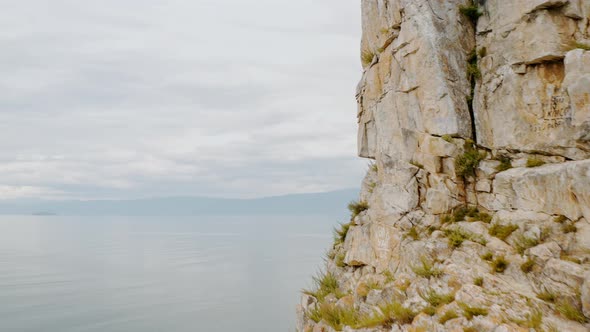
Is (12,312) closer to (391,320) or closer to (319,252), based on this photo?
(391,320)

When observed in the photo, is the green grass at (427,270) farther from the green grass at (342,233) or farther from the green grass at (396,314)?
the green grass at (342,233)

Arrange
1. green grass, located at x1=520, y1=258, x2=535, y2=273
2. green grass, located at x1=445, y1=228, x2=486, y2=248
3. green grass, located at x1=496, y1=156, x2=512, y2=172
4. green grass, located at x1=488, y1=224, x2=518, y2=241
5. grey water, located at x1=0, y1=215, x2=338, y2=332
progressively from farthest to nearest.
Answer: grey water, located at x1=0, y1=215, x2=338, y2=332, green grass, located at x1=496, y1=156, x2=512, y2=172, green grass, located at x1=445, y1=228, x2=486, y2=248, green grass, located at x1=488, y1=224, x2=518, y2=241, green grass, located at x1=520, y1=258, x2=535, y2=273

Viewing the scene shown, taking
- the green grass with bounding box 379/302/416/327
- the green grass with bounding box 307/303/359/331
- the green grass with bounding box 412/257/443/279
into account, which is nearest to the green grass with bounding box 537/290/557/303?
the green grass with bounding box 412/257/443/279

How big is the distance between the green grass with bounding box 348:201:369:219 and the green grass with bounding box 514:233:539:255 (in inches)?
220

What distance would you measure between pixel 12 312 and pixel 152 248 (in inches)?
2624

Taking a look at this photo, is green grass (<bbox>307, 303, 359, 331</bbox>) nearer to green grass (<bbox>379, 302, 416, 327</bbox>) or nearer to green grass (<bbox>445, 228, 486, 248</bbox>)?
green grass (<bbox>379, 302, 416, 327</bbox>)

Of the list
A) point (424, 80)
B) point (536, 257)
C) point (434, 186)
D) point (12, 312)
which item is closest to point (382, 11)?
point (424, 80)

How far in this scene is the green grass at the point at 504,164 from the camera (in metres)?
9.77

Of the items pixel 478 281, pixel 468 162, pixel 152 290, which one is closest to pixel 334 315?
pixel 478 281

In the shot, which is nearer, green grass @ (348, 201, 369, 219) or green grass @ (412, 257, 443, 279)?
green grass @ (412, 257, 443, 279)

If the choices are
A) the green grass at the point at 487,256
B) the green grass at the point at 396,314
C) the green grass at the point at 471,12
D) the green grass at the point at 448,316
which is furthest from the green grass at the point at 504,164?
the green grass at the point at 471,12

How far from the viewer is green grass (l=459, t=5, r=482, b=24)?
1150 cm

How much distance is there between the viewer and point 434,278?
9078mm

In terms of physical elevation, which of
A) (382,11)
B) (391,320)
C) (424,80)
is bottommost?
(391,320)
